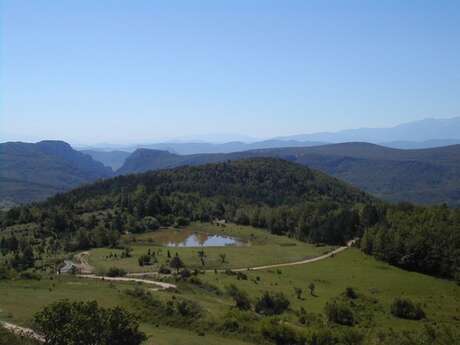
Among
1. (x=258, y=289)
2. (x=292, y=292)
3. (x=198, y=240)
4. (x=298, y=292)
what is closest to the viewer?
(x=258, y=289)

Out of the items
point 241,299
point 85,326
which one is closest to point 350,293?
point 241,299

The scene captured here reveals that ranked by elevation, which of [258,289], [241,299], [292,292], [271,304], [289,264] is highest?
[241,299]

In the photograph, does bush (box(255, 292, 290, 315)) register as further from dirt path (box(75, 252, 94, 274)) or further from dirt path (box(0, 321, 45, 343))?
dirt path (box(75, 252, 94, 274))

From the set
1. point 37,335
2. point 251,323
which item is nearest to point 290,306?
point 251,323

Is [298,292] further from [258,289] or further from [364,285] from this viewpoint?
[364,285]

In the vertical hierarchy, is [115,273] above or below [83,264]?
above

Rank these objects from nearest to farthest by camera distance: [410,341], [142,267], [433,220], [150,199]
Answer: [410,341] < [142,267] < [433,220] < [150,199]

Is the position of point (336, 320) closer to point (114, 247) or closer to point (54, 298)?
point (54, 298)
